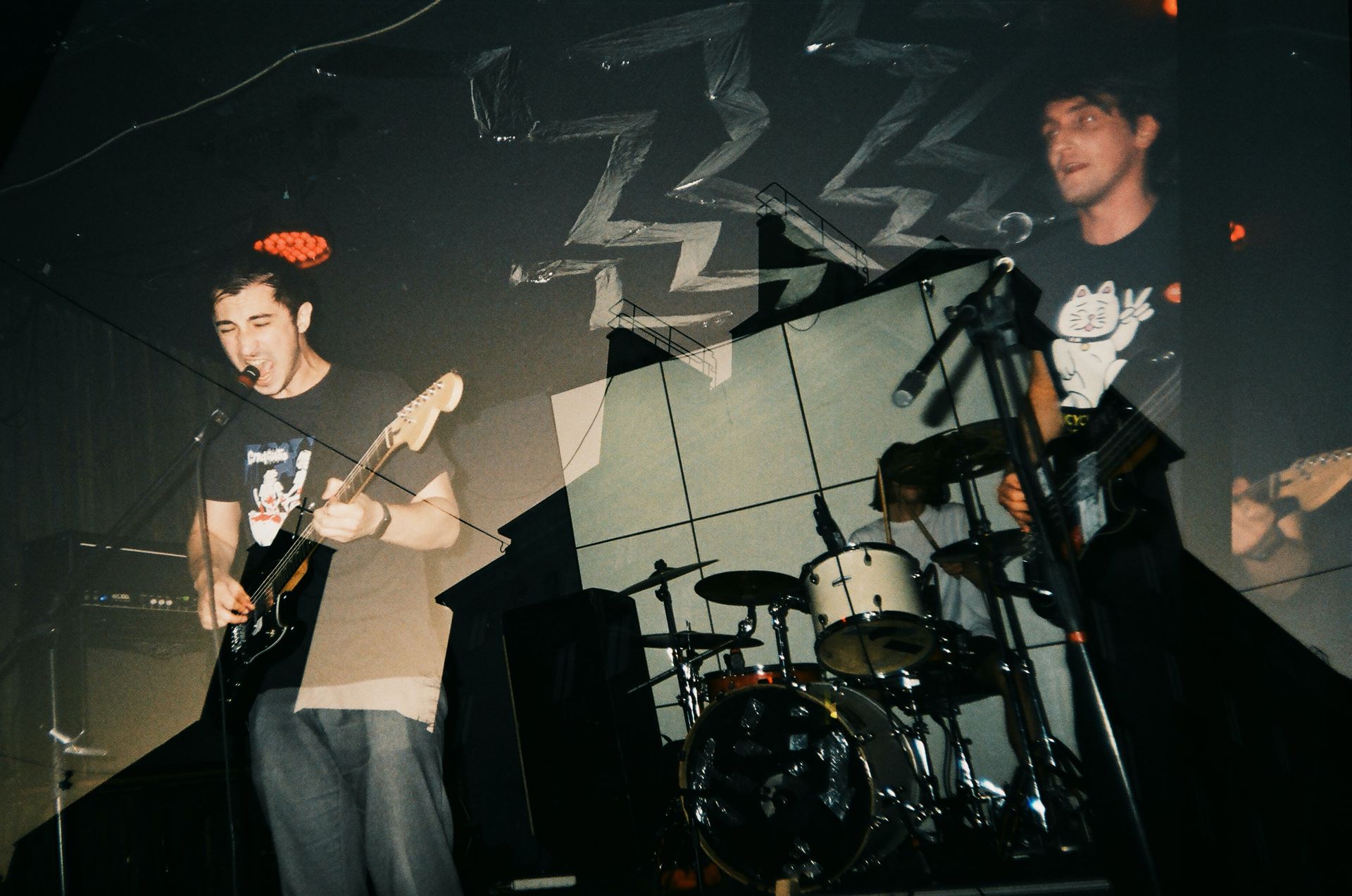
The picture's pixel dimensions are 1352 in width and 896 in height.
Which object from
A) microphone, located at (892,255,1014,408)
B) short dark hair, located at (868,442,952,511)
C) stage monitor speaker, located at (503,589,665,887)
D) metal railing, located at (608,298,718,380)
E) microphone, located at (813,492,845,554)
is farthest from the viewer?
microphone, located at (813,492,845,554)

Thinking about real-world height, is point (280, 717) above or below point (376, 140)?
below

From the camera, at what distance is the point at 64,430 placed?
1.99m

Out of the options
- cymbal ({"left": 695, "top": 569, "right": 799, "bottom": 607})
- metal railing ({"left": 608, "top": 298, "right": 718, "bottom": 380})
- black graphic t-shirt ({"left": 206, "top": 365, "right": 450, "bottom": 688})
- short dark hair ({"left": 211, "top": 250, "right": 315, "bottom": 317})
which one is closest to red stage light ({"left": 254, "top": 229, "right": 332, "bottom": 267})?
short dark hair ({"left": 211, "top": 250, "right": 315, "bottom": 317})

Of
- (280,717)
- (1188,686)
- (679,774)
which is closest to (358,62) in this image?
(280,717)

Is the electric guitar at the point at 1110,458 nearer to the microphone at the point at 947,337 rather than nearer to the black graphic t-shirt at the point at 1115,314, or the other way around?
the black graphic t-shirt at the point at 1115,314

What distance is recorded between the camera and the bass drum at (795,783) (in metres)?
1.94

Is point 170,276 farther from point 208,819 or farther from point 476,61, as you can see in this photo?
point 208,819

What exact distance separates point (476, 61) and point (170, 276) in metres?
1.03

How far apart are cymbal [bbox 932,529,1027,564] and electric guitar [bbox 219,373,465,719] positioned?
154cm

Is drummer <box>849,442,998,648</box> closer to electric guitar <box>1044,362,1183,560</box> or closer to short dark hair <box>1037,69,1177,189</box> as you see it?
electric guitar <box>1044,362,1183,560</box>

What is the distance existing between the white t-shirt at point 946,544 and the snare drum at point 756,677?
471 mm

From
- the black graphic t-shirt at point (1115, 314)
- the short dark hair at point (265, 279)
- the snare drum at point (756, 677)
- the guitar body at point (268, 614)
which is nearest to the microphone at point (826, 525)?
the snare drum at point (756, 677)

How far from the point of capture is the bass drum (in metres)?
1.94

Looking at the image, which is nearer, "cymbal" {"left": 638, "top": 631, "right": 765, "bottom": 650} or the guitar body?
the guitar body
